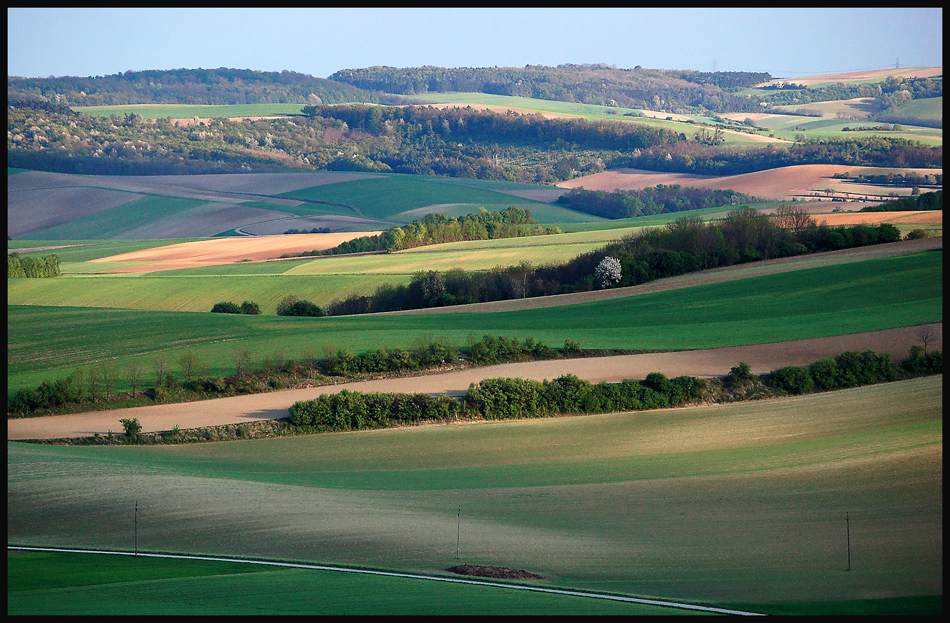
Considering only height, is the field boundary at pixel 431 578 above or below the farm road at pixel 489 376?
above

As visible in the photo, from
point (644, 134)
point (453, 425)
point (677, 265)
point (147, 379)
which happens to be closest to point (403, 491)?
point (453, 425)

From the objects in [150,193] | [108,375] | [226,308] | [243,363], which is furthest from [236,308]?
[150,193]

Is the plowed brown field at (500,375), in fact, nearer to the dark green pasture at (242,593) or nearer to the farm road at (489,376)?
the farm road at (489,376)

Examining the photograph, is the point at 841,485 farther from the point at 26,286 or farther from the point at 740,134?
the point at 740,134

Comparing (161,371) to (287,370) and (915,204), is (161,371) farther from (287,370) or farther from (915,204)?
(915,204)

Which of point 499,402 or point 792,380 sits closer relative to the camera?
point 499,402

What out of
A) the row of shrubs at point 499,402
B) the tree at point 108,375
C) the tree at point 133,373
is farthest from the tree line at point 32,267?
the row of shrubs at point 499,402

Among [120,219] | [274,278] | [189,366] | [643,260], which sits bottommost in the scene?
[189,366]
